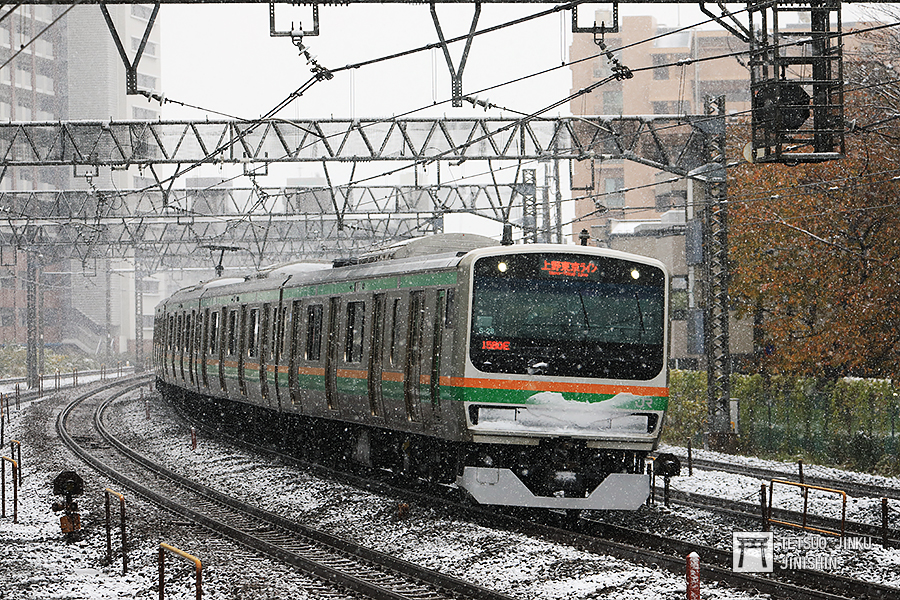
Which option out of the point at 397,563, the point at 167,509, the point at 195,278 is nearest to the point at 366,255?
the point at 167,509

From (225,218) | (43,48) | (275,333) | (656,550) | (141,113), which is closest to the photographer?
(656,550)

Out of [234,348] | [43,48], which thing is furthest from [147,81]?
[234,348]

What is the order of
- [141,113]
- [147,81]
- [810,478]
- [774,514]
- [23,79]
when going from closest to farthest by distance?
[774,514]
[810,478]
[23,79]
[141,113]
[147,81]

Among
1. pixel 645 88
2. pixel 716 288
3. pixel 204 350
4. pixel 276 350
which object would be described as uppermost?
pixel 645 88

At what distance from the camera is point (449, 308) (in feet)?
46.3

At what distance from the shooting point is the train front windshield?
13492 millimetres

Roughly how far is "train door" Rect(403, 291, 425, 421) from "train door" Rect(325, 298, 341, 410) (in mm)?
2977

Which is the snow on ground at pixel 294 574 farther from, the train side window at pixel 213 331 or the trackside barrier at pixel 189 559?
the train side window at pixel 213 331

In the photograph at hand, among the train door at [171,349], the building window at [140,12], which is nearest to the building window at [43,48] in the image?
the building window at [140,12]

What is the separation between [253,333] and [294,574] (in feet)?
40.5

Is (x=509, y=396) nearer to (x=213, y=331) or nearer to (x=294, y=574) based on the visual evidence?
(x=294, y=574)

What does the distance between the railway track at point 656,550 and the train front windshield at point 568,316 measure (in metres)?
1.84

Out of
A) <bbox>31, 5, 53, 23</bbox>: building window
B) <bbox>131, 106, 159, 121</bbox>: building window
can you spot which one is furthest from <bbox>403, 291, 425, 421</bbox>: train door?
<bbox>131, 106, 159, 121</bbox>: building window

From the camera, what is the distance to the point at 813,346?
27.1m
